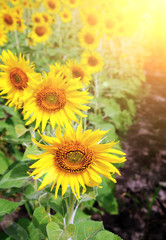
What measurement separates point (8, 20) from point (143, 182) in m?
2.72

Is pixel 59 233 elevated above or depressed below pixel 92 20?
below

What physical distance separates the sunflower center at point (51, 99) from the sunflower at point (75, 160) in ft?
0.69

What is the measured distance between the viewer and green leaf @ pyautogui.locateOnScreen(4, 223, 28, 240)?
1089 millimetres

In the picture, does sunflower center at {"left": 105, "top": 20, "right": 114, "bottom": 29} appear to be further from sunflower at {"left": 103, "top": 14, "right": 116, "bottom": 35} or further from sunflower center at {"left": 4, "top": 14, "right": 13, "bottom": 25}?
sunflower center at {"left": 4, "top": 14, "right": 13, "bottom": 25}

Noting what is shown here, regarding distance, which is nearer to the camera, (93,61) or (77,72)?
(77,72)

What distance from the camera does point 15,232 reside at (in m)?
1.12

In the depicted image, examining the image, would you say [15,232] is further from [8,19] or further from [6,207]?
[8,19]

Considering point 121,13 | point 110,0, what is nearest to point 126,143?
point 121,13

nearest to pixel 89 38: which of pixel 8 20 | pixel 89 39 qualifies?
pixel 89 39

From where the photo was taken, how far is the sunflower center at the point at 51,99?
96 cm

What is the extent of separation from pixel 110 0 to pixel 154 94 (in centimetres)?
205

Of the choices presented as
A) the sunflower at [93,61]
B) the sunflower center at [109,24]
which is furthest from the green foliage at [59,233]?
the sunflower center at [109,24]

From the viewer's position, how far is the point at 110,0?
4.21 metres

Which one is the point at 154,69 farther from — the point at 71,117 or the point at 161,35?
the point at 71,117
